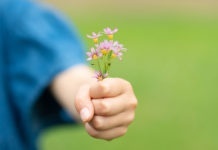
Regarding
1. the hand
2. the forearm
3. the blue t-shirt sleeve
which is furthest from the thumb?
the blue t-shirt sleeve

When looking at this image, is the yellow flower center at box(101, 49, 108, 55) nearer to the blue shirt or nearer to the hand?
the hand

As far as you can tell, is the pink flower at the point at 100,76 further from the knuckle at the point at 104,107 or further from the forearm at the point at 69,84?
the forearm at the point at 69,84

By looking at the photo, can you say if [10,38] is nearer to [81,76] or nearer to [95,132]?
[81,76]

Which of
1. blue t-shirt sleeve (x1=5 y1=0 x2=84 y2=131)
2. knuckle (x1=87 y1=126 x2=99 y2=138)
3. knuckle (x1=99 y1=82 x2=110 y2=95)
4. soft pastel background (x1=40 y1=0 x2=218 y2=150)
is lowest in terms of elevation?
knuckle (x1=87 y1=126 x2=99 y2=138)

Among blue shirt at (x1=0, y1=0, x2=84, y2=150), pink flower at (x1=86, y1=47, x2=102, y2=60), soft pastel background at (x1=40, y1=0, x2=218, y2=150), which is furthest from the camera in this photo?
soft pastel background at (x1=40, y1=0, x2=218, y2=150)

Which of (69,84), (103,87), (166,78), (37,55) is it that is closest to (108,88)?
(103,87)

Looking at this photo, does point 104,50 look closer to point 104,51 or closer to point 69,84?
point 104,51

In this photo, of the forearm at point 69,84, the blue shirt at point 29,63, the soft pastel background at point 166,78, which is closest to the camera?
the forearm at point 69,84

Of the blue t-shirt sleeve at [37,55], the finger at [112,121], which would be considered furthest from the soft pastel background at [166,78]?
the finger at [112,121]
